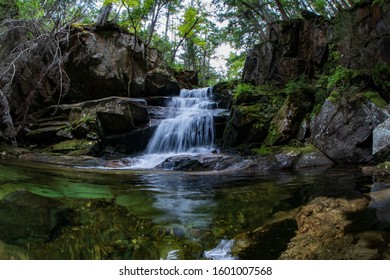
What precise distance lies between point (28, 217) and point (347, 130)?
24.3ft

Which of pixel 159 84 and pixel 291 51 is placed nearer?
pixel 291 51

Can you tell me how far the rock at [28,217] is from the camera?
2.30m

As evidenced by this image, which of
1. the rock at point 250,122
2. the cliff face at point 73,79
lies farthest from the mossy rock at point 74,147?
the rock at point 250,122

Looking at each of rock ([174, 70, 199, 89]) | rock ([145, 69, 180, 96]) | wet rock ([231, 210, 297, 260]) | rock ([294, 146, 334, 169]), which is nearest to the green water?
wet rock ([231, 210, 297, 260])

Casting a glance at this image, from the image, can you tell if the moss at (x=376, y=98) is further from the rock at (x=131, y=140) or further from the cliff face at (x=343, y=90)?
the rock at (x=131, y=140)

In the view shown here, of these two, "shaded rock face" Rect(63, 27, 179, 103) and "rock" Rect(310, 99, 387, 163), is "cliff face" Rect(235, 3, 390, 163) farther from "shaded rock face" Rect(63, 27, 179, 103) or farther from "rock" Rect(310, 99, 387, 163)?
"shaded rock face" Rect(63, 27, 179, 103)

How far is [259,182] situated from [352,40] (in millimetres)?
6374

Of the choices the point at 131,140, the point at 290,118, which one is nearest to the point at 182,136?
the point at 131,140

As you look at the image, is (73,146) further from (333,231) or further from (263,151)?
(333,231)

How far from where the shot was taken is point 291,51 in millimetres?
12867

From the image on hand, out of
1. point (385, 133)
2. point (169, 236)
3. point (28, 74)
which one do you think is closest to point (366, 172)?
point (385, 133)

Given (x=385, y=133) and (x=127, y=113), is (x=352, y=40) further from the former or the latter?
(x=127, y=113)

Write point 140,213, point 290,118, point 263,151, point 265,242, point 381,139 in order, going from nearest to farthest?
point 265,242 → point 140,213 → point 381,139 → point 263,151 → point 290,118

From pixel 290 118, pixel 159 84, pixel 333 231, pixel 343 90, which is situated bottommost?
pixel 333 231
